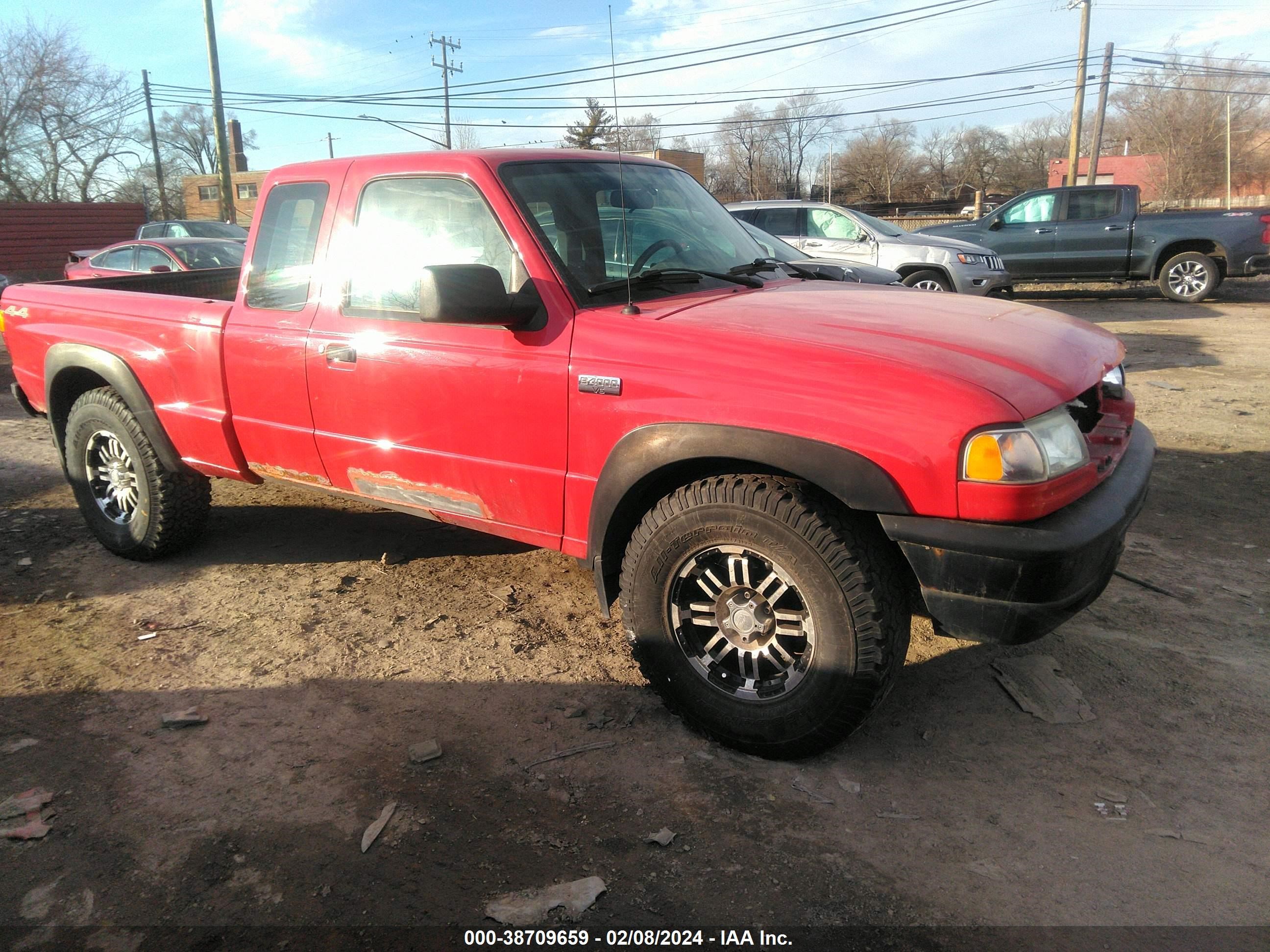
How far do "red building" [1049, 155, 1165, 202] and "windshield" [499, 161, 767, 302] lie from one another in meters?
57.8

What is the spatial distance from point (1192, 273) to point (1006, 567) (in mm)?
14140

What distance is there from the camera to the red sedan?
38.6 feet

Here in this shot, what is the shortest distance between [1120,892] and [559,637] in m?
2.20

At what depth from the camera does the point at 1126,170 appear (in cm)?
5850

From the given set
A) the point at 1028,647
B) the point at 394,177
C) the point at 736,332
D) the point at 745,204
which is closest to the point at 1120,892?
the point at 1028,647

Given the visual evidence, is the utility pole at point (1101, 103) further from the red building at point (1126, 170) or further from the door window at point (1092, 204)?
the red building at point (1126, 170)

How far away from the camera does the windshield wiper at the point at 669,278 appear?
3.13m

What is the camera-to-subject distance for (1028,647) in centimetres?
354

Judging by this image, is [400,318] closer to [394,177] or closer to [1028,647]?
[394,177]

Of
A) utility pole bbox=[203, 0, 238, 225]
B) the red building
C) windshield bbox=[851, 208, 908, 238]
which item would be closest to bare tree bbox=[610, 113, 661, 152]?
windshield bbox=[851, 208, 908, 238]

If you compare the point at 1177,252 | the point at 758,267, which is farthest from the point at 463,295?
the point at 1177,252

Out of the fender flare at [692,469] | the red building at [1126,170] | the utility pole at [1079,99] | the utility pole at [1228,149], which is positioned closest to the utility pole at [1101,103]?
the utility pole at [1079,99]

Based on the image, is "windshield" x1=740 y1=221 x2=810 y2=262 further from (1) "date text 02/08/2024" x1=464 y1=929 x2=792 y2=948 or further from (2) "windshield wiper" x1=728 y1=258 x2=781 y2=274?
(1) "date text 02/08/2024" x1=464 y1=929 x2=792 y2=948

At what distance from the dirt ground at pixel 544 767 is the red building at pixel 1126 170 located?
58.1 metres
